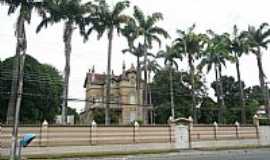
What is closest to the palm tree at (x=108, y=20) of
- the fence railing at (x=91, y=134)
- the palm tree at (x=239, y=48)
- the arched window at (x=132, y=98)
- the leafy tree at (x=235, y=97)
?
the fence railing at (x=91, y=134)

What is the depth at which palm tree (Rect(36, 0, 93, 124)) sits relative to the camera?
1324 inches

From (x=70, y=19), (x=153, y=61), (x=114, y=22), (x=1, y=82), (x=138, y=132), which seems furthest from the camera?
(x=153, y=61)

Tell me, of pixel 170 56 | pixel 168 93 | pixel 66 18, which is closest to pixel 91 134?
pixel 66 18

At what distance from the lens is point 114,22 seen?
38188 millimetres

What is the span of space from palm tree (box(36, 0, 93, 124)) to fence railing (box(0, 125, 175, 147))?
5094mm

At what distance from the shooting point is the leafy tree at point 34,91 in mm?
46344

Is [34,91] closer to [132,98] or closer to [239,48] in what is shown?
→ [132,98]

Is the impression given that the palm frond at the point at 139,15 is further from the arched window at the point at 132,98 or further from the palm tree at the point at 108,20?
the arched window at the point at 132,98

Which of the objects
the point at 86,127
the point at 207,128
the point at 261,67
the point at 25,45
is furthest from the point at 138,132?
the point at 261,67

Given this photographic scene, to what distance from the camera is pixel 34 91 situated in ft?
158

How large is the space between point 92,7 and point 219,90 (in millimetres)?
22798

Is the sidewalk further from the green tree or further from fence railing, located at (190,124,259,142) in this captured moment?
the green tree

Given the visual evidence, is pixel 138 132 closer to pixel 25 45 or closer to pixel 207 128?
pixel 207 128

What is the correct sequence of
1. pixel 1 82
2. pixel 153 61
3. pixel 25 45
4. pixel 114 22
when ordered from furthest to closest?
1. pixel 153 61
2. pixel 1 82
3. pixel 114 22
4. pixel 25 45
